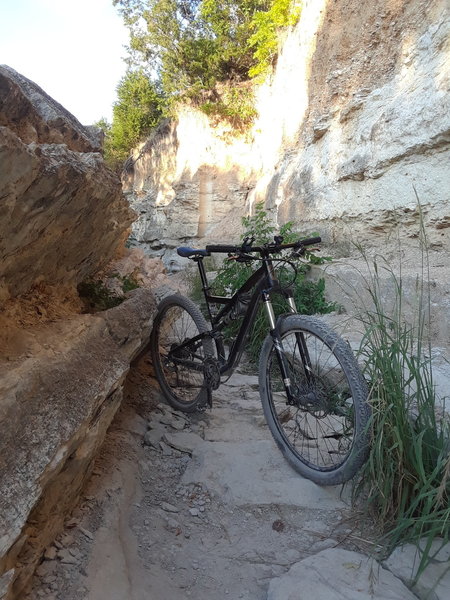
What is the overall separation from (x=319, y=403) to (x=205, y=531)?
0.77 meters

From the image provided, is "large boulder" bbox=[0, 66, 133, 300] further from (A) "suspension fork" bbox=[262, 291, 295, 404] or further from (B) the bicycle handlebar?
(A) "suspension fork" bbox=[262, 291, 295, 404]

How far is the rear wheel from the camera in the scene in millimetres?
2918

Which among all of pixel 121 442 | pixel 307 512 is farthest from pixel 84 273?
pixel 307 512

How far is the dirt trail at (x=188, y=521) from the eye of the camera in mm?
1544

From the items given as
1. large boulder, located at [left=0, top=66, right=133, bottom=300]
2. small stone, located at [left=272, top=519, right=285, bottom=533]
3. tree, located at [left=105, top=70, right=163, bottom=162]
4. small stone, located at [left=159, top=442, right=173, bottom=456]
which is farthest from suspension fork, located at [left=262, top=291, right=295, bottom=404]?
tree, located at [left=105, top=70, right=163, bottom=162]

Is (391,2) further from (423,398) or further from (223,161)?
(223,161)

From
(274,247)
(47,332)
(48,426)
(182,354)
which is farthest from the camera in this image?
(182,354)

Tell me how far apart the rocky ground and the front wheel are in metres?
0.13

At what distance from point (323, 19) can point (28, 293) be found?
7073mm

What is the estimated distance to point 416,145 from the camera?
4672 mm

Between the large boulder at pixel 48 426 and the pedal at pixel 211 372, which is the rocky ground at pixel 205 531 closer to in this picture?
the large boulder at pixel 48 426

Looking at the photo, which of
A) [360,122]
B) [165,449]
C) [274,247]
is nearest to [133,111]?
[360,122]

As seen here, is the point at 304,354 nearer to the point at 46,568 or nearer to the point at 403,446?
the point at 403,446

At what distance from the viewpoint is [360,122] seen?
5.75m
